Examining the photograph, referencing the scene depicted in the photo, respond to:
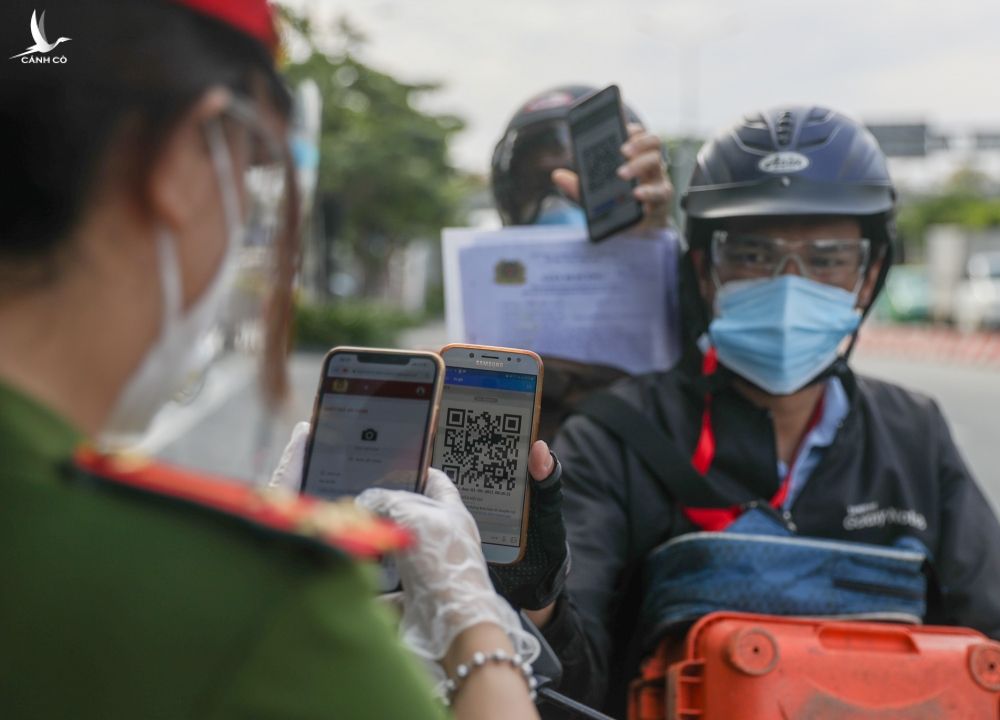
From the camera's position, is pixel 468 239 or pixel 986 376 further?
pixel 986 376

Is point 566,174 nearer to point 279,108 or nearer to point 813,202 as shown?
point 813,202

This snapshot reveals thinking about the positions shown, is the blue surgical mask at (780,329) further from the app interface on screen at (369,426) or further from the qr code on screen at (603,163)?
the app interface on screen at (369,426)

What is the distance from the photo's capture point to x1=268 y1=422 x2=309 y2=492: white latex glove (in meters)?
1.51

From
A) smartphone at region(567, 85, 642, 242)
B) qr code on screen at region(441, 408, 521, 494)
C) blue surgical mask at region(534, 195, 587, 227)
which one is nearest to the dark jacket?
Result: smartphone at region(567, 85, 642, 242)

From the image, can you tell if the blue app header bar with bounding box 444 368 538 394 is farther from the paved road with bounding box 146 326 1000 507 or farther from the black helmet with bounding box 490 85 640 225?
the paved road with bounding box 146 326 1000 507

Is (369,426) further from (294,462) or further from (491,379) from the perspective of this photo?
(491,379)

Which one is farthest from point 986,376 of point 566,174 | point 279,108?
point 279,108

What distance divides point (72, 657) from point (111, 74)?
457 millimetres

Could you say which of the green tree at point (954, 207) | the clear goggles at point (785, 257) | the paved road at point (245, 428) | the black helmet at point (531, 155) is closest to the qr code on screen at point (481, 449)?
the clear goggles at point (785, 257)

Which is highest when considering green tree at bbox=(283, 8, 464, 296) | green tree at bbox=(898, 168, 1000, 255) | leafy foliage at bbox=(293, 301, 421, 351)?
green tree at bbox=(283, 8, 464, 296)

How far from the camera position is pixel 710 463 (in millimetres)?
2488

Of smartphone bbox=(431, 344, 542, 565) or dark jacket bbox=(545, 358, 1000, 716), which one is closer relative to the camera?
smartphone bbox=(431, 344, 542, 565)

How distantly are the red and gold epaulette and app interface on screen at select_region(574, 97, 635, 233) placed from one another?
6.04 feet

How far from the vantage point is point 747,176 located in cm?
268
